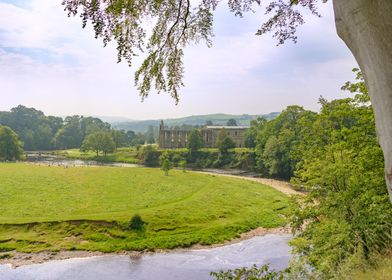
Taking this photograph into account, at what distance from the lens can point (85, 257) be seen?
24.3 metres

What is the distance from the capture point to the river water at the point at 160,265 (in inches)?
826

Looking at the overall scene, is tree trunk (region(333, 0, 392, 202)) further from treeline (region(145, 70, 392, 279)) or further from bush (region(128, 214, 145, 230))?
bush (region(128, 214, 145, 230))

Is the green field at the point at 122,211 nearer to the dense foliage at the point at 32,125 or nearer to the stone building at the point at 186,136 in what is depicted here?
the stone building at the point at 186,136

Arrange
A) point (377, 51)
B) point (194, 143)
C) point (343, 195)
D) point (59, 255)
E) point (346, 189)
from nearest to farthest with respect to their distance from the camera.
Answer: point (377, 51)
point (343, 195)
point (346, 189)
point (59, 255)
point (194, 143)

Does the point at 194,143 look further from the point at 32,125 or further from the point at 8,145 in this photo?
the point at 32,125

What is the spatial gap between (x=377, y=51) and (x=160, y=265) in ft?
72.9

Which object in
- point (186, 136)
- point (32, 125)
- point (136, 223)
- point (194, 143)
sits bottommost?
point (136, 223)

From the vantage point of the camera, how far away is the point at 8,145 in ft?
260

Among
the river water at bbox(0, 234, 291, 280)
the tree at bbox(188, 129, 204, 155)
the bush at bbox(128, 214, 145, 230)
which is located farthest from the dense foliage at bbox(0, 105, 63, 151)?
the river water at bbox(0, 234, 291, 280)

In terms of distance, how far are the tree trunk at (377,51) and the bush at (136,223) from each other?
1088 inches

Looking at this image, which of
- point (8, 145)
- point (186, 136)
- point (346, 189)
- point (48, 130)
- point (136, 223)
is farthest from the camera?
point (48, 130)

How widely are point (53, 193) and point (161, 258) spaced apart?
19.9 m

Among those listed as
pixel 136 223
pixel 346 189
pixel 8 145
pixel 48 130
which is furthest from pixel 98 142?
pixel 346 189

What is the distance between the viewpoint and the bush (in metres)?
29.0
